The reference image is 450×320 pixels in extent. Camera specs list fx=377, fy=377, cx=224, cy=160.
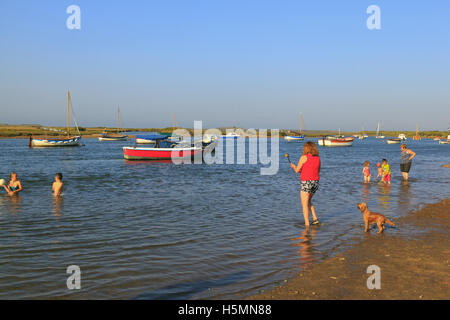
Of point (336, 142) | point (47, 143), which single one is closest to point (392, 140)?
point (336, 142)

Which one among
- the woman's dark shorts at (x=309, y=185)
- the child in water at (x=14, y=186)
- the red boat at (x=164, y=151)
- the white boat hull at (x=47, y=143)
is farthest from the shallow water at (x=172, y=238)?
the white boat hull at (x=47, y=143)

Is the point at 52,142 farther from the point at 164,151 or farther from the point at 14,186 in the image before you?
the point at 14,186

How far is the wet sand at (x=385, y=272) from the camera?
5.39 meters

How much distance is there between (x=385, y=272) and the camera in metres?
6.30

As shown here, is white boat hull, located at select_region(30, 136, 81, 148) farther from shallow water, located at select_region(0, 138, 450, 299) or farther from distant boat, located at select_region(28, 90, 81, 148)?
shallow water, located at select_region(0, 138, 450, 299)

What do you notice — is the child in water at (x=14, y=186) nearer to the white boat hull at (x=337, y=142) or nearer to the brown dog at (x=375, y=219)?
the brown dog at (x=375, y=219)

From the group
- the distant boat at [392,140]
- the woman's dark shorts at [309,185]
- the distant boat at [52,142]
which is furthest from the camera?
the distant boat at [392,140]

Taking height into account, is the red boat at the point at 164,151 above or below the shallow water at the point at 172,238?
above

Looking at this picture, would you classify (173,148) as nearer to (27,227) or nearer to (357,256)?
(27,227)

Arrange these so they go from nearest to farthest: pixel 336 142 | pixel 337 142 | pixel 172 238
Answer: pixel 172 238
pixel 337 142
pixel 336 142

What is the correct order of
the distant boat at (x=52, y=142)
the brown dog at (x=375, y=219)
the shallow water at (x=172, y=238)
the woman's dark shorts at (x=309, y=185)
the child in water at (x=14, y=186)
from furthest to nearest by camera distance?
1. the distant boat at (x=52, y=142)
2. the child in water at (x=14, y=186)
3. the woman's dark shorts at (x=309, y=185)
4. the brown dog at (x=375, y=219)
5. the shallow water at (x=172, y=238)

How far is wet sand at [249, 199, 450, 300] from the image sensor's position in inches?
212

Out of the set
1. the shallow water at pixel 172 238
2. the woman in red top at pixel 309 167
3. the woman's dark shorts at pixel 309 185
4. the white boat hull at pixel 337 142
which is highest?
the white boat hull at pixel 337 142
